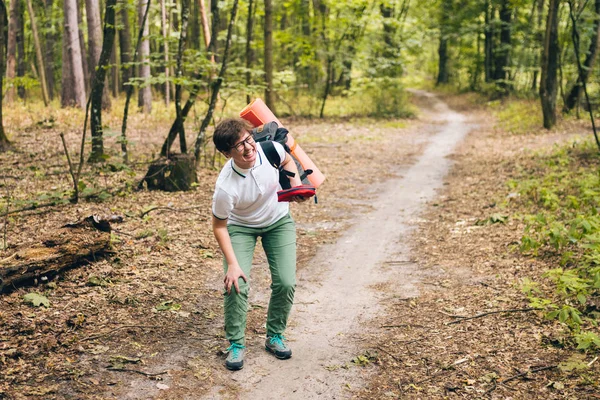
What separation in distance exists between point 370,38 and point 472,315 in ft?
65.1

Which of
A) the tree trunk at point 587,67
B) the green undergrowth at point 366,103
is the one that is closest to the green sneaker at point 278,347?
the tree trunk at point 587,67

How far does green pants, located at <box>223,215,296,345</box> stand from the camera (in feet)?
13.2

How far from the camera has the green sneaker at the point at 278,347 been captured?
14.0ft

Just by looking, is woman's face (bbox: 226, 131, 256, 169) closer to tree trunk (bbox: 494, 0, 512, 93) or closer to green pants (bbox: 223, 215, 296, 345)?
green pants (bbox: 223, 215, 296, 345)

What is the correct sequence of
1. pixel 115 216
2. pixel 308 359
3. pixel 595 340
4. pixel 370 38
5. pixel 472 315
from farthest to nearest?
pixel 370 38 < pixel 115 216 < pixel 472 315 < pixel 308 359 < pixel 595 340

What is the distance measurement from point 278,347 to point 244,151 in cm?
166

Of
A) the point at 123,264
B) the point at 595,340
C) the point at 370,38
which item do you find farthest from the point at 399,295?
the point at 370,38

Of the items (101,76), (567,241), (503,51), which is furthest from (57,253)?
(503,51)

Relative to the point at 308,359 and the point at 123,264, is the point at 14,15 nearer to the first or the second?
the point at 123,264

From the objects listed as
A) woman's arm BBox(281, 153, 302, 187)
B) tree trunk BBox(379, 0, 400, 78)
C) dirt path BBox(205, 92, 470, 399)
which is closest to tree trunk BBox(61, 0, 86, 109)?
dirt path BBox(205, 92, 470, 399)

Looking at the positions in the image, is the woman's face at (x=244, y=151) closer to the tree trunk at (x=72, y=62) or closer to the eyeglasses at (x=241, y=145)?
the eyeglasses at (x=241, y=145)

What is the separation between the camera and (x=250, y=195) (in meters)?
3.90

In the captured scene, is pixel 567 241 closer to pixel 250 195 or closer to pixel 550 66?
pixel 250 195

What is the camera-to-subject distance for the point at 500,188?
1030cm
